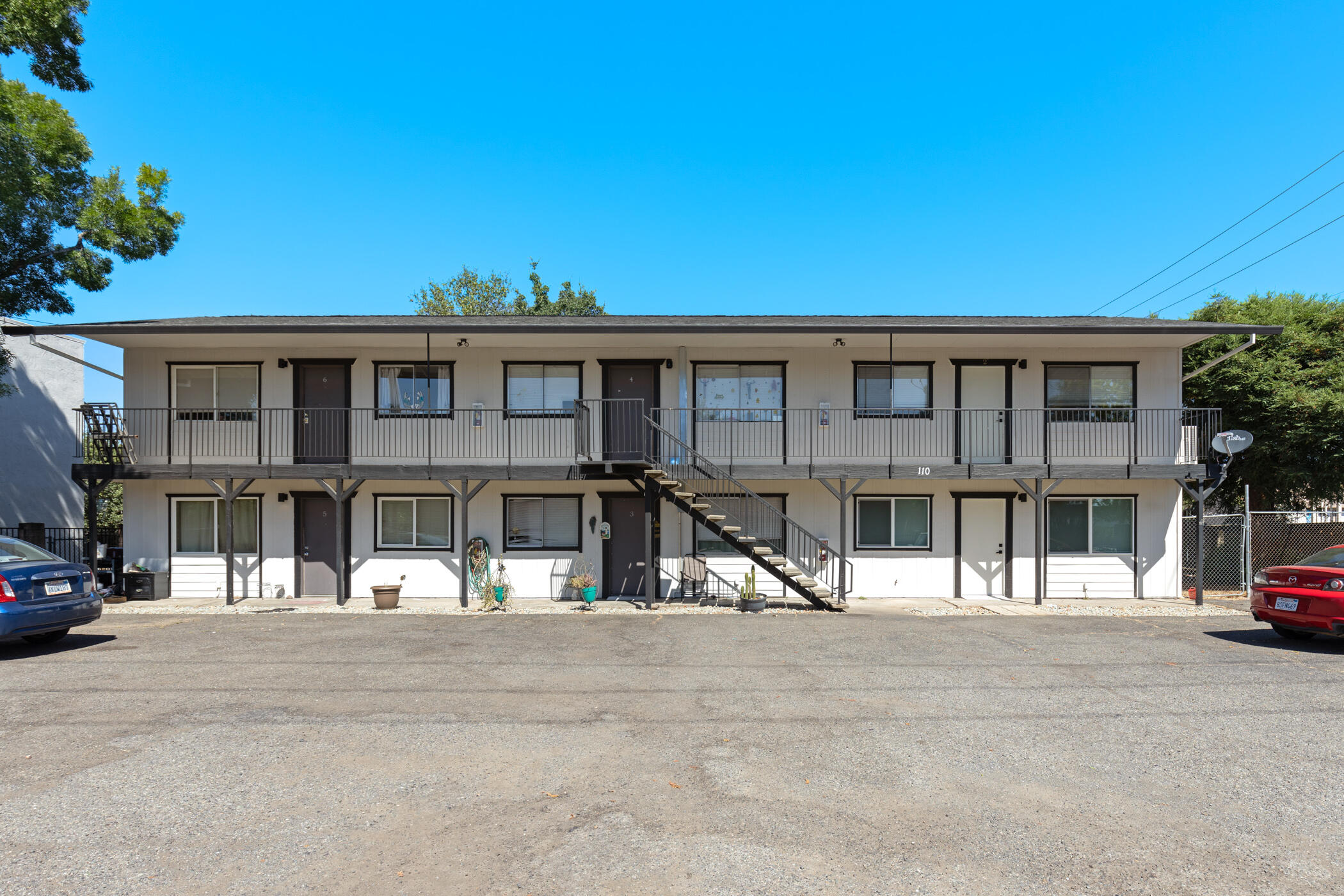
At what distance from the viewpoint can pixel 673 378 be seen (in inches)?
581

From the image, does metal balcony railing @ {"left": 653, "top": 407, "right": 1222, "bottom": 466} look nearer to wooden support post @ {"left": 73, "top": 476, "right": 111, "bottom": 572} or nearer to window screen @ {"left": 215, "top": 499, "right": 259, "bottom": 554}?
window screen @ {"left": 215, "top": 499, "right": 259, "bottom": 554}

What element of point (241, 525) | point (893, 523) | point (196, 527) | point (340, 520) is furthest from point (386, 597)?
point (893, 523)

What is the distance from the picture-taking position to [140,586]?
14.1 m

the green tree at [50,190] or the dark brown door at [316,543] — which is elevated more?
the green tree at [50,190]

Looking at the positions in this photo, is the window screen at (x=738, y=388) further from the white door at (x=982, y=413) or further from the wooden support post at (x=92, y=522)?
the wooden support post at (x=92, y=522)

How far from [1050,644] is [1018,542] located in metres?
5.21

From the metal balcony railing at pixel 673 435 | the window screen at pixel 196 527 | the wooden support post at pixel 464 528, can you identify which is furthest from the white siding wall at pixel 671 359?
the window screen at pixel 196 527

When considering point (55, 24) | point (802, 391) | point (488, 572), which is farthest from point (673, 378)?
point (55, 24)

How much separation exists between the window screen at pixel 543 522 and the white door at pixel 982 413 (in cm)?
852

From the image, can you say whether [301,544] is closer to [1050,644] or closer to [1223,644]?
[1050,644]

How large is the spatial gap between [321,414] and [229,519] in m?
2.79

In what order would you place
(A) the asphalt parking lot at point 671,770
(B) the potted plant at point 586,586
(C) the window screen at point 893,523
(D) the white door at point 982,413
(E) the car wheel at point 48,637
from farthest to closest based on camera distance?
(C) the window screen at point 893,523 → (D) the white door at point 982,413 → (B) the potted plant at point 586,586 → (E) the car wheel at point 48,637 → (A) the asphalt parking lot at point 671,770

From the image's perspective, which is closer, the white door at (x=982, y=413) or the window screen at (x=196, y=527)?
the white door at (x=982, y=413)

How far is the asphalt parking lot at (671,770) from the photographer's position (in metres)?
3.80
